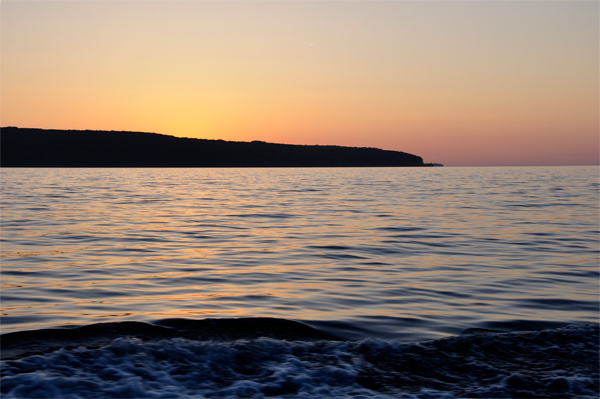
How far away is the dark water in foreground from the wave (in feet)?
0.08

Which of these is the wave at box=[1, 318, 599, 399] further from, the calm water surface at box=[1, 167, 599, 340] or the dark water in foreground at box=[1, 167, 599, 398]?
the calm water surface at box=[1, 167, 599, 340]

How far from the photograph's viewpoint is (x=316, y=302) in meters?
8.36

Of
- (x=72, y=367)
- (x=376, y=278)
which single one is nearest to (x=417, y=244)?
(x=376, y=278)

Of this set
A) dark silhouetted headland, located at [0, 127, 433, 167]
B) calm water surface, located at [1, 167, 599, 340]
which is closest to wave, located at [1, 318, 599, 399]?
calm water surface, located at [1, 167, 599, 340]

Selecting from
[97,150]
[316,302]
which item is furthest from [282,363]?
[97,150]

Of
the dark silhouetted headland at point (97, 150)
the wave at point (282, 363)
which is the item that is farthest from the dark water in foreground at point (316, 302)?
the dark silhouetted headland at point (97, 150)

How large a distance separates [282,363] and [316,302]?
2.69 metres

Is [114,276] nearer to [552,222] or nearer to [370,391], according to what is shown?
[370,391]

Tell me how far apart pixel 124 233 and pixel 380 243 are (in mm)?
7412

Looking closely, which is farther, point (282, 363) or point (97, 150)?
point (97, 150)

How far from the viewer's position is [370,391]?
16.6ft

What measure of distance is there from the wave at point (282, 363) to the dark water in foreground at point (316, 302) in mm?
23

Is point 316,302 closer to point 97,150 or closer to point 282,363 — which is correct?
point 282,363

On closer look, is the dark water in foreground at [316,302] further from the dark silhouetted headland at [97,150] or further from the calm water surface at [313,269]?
the dark silhouetted headland at [97,150]
